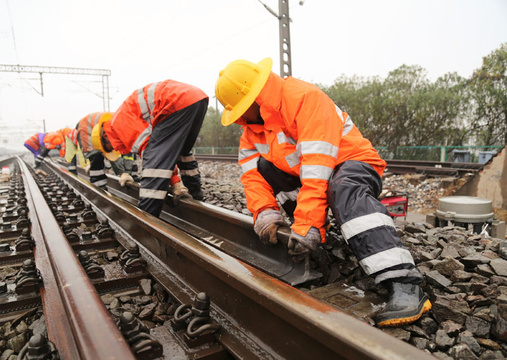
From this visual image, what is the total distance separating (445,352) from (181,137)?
132 inches

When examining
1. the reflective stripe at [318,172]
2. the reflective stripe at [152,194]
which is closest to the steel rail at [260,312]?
the reflective stripe at [318,172]

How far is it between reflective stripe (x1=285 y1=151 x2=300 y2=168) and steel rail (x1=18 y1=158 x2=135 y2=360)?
4.85ft

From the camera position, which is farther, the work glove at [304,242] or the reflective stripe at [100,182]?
the reflective stripe at [100,182]

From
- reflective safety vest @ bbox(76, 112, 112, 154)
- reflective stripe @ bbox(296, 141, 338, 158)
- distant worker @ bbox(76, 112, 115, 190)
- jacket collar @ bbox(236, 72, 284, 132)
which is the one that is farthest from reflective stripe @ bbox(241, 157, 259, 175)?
reflective safety vest @ bbox(76, 112, 112, 154)

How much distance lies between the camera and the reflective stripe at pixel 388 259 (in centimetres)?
182

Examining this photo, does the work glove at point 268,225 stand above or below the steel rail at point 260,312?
above

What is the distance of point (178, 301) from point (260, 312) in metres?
0.67

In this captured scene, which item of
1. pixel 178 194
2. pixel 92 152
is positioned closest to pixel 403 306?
pixel 178 194

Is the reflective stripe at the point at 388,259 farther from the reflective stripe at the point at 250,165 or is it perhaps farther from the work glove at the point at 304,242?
the reflective stripe at the point at 250,165

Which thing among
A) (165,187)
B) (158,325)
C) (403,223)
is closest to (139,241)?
(165,187)

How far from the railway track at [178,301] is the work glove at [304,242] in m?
0.19

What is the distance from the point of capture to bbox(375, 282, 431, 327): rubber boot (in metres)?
1.71

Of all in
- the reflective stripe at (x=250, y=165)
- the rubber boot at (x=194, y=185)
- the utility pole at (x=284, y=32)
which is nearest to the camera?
the reflective stripe at (x=250, y=165)

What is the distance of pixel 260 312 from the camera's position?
154 cm
